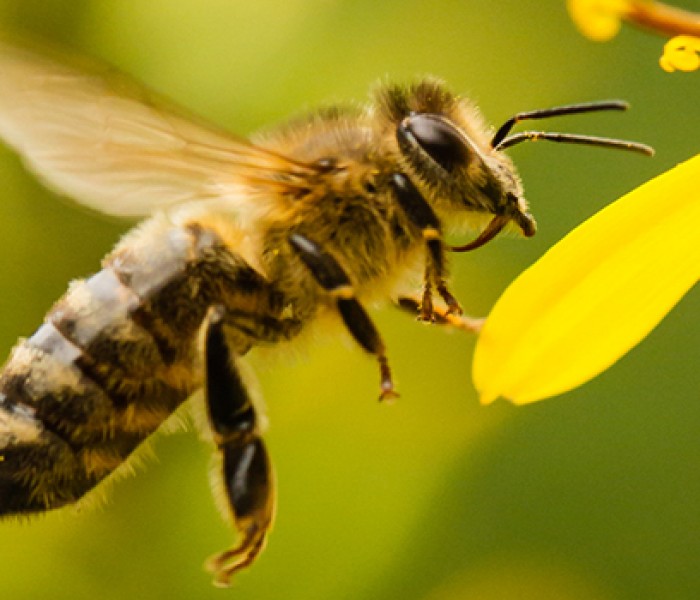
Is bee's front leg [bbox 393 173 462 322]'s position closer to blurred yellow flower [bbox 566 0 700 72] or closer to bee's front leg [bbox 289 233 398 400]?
bee's front leg [bbox 289 233 398 400]

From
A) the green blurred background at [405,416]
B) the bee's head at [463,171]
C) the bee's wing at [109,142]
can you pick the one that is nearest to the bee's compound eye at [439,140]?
the bee's head at [463,171]

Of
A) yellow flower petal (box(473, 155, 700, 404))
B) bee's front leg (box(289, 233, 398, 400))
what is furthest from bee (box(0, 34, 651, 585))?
yellow flower petal (box(473, 155, 700, 404))

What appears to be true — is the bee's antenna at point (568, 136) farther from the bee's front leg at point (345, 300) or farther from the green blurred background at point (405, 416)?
the green blurred background at point (405, 416)

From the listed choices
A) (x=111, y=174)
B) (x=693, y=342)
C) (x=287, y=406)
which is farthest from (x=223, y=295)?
(x=693, y=342)

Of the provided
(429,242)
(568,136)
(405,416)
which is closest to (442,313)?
(429,242)

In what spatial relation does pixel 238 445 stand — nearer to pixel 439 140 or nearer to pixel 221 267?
pixel 221 267

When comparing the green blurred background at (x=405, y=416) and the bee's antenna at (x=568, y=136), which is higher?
the bee's antenna at (x=568, y=136)

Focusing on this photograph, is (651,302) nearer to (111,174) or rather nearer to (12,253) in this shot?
(111,174)
